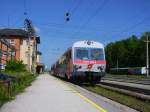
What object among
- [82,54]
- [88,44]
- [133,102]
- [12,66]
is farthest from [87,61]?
[133,102]

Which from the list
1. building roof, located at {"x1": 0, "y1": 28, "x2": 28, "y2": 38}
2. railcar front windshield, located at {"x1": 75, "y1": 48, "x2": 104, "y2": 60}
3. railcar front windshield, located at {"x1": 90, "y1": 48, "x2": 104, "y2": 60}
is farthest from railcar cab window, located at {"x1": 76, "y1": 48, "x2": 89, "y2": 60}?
building roof, located at {"x1": 0, "y1": 28, "x2": 28, "y2": 38}

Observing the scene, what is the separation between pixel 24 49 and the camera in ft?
276

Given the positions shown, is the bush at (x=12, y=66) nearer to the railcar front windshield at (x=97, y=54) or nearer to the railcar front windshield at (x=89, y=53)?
the railcar front windshield at (x=89, y=53)

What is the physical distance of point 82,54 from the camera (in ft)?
102

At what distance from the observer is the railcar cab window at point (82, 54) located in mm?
30809

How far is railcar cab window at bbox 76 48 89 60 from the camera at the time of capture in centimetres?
3081

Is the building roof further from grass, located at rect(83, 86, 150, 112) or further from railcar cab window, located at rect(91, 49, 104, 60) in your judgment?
grass, located at rect(83, 86, 150, 112)

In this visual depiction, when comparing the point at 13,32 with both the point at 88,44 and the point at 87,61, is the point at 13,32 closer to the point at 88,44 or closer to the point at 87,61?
the point at 88,44

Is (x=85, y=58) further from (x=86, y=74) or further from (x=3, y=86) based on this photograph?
(x=3, y=86)

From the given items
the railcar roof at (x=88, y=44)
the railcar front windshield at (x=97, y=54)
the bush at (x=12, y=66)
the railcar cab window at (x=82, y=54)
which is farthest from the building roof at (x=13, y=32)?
the railcar front windshield at (x=97, y=54)

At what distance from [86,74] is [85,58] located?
1.37 m

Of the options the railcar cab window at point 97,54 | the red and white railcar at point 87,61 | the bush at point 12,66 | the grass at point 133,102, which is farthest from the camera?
the bush at point 12,66

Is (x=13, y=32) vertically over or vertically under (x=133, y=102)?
over

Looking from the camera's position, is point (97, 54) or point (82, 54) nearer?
point (82, 54)
